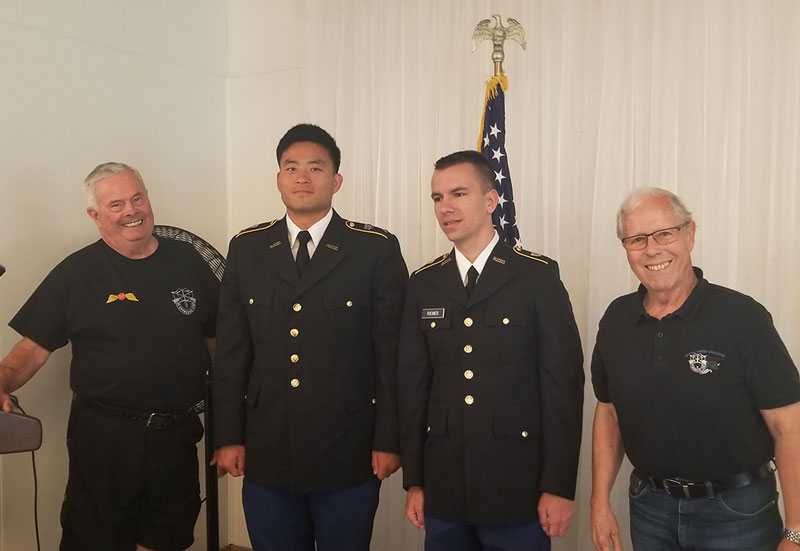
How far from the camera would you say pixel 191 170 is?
3795mm

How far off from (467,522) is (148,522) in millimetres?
1354

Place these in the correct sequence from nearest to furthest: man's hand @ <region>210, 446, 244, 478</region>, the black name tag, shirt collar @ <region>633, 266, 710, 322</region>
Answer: shirt collar @ <region>633, 266, 710, 322</region> → the black name tag → man's hand @ <region>210, 446, 244, 478</region>

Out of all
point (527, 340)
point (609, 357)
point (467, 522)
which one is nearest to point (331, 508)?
point (467, 522)

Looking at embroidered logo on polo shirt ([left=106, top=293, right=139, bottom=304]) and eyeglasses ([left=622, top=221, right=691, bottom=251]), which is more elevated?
eyeglasses ([left=622, top=221, right=691, bottom=251])

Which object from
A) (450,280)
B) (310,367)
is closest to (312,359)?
(310,367)

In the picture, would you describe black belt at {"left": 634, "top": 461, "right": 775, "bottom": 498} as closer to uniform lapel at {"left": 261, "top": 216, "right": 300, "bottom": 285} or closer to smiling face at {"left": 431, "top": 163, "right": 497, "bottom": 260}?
smiling face at {"left": 431, "top": 163, "right": 497, "bottom": 260}

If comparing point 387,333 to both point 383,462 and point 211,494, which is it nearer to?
point 383,462

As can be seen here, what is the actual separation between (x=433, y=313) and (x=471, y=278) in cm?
15

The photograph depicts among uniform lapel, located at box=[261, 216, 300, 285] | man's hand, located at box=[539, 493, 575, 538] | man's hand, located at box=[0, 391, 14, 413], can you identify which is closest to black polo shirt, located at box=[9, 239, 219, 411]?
man's hand, located at box=[0, 391, 14, 413]

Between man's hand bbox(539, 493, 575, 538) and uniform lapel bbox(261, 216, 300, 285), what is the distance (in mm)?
980

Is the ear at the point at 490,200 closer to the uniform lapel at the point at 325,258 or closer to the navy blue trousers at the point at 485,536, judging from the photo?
the uniform lapel at the point at 325,258

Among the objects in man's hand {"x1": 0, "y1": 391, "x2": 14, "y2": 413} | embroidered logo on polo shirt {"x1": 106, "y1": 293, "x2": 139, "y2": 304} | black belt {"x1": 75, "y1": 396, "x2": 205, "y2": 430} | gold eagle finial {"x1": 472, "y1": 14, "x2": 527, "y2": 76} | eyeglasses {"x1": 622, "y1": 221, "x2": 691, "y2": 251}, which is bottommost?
black belt {"x1": 75, "y1": 396, "x2": 205, "y2": 430}

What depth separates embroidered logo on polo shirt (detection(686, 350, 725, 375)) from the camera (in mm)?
1801

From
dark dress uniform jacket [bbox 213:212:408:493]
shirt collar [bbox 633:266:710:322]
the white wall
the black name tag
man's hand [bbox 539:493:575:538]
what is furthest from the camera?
the white wall
